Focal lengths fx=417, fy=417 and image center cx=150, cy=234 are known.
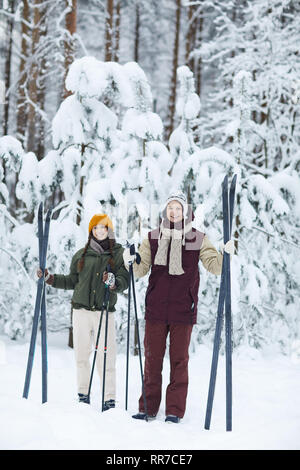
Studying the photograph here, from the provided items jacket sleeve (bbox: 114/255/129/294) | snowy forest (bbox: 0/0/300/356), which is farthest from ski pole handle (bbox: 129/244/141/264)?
snowy forest (bbox: 0/0/300/356)

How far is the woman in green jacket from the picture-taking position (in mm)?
4121

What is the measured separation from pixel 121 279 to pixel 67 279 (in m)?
0.59

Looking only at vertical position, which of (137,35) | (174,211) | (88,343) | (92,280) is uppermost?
(137,35)

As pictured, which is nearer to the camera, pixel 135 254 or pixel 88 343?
pixel 135 254

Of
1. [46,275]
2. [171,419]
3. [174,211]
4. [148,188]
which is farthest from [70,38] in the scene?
[171,419]

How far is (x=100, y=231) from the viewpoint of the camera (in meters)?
4.18

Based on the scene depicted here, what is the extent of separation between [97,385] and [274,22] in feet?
24.1

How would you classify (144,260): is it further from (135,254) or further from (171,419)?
(171,419)

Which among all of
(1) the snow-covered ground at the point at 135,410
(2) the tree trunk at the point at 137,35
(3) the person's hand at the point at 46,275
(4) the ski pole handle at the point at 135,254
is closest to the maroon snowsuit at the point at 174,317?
(4) the ski pole handle at the point at 135,254

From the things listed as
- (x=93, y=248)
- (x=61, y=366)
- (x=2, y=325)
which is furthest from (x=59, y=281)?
(x=2, y=325)

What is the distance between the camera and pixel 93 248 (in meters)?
4.18

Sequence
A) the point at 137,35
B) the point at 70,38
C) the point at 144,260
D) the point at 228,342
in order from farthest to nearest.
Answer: the point at 137,35 → the point at 70,38 → the point at 144,260 → the point at 228,342

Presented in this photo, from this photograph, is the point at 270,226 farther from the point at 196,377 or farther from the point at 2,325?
the point at 2,325
